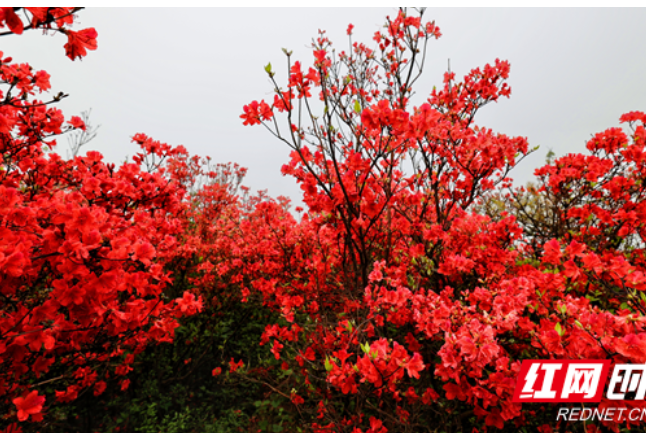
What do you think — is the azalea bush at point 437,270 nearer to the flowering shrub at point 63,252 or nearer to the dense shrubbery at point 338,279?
the dense shrubbery at point 338,279

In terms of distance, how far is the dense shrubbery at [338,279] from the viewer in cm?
159

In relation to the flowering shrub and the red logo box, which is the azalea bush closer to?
the red logo box

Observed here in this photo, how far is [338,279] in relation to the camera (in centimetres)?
349

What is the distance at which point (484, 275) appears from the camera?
308 cm

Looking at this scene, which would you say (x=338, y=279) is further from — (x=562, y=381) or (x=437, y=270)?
(x=562, y=381)

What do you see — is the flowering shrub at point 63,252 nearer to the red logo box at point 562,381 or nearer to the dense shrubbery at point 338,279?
the dense shrubbery at point 338,279

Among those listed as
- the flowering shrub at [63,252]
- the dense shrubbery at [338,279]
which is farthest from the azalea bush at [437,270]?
the flowering shrub at [63,252]

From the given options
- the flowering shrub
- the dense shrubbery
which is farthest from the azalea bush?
the flowering shrub

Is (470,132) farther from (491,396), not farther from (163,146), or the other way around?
(163,146)

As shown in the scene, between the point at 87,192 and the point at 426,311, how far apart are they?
9.35 feet

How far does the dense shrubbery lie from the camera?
1.59 metres

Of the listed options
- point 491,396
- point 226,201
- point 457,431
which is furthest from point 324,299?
point 226,201

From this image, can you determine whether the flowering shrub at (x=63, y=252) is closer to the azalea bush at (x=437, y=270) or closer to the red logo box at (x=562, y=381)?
the azalea bush at (x=437, y=270)

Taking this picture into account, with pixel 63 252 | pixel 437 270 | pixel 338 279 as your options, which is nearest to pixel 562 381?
pixel 437 270
